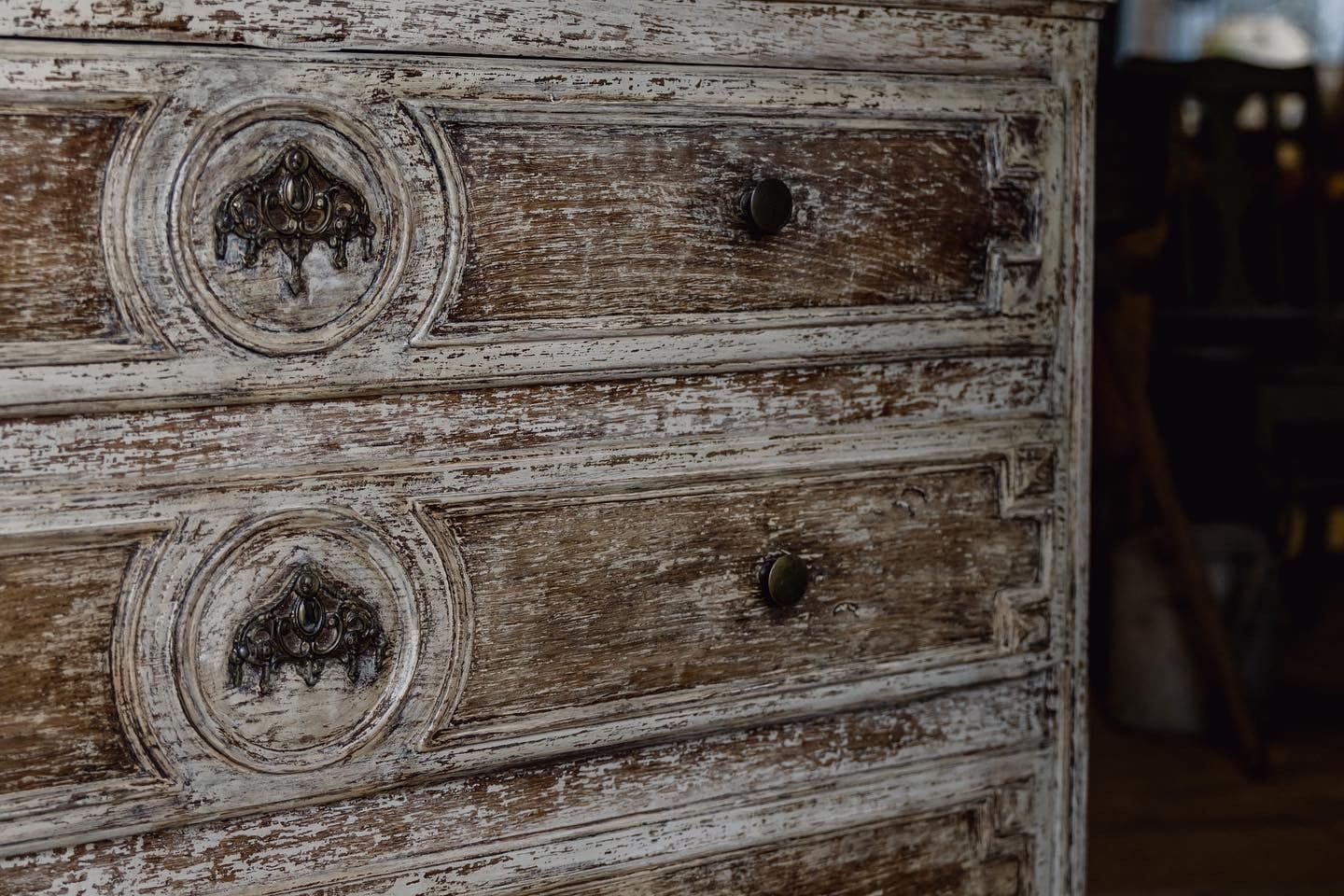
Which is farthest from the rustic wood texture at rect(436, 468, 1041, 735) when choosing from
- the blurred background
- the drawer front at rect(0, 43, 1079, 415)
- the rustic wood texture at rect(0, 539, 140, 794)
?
the blurred background

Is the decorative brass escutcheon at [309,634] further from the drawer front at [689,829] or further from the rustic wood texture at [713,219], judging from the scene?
the rustic wood texture at [713,219]

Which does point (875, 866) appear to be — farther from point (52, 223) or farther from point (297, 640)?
point (52, 223)

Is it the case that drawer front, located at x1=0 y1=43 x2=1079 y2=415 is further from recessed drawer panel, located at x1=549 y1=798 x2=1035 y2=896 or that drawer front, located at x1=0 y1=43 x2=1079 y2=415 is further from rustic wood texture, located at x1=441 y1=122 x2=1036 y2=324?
recessed drawer panel, located at x1=549 y1=798 x2=1035 y2=896

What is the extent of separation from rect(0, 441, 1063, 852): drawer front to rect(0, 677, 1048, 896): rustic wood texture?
1cm

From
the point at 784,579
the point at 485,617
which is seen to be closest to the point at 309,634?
the point at 485,617

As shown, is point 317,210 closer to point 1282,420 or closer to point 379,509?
point 379,509

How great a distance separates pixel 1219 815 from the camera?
2.05 meters

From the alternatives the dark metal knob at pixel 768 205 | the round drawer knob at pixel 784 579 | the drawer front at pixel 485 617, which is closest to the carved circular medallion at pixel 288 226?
the drawer front at pixel 485 617

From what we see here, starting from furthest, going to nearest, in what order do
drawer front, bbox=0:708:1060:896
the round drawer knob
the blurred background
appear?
the blurred background
the round drawer knob
drawer front, bbox=0:708:1060:896

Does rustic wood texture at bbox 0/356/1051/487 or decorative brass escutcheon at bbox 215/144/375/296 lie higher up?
decorative brass escutcheon at bbox 215/144/375/296

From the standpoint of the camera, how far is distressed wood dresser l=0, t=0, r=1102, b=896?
2.80 feet

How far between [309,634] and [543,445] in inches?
8.3

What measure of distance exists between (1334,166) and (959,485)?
3088 mm

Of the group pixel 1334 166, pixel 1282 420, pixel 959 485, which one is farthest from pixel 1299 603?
pixel 959 485
